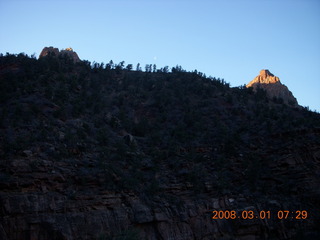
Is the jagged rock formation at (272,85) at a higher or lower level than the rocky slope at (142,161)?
higher

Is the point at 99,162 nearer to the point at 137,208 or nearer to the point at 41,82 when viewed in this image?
the point at 137,208

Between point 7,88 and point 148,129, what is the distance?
→ 11700 mm

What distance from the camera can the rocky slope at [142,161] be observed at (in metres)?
15.2

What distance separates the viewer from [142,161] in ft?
69.6

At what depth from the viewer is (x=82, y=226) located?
1462 cm

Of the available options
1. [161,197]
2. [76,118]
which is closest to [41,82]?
[76,118]
